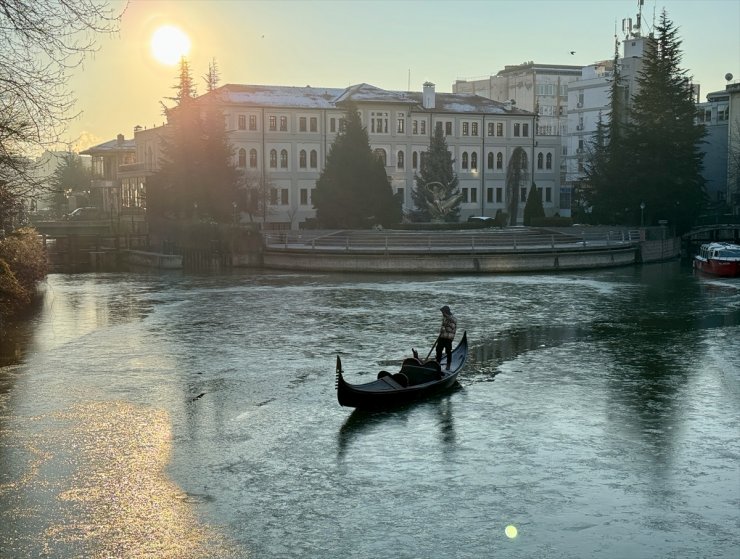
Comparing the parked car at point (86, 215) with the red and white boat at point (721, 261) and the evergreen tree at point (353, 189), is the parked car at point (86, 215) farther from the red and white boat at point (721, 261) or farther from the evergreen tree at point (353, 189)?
the red and white boat at point (721, 261)

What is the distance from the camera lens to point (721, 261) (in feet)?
176

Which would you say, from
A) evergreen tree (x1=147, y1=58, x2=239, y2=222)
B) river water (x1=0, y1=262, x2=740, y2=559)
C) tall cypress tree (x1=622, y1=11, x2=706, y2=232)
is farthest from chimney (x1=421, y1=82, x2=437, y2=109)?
river water (x1=0, y1=262, x2=740, y2=559)

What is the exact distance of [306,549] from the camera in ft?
39.1

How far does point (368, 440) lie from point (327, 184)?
51.4 m

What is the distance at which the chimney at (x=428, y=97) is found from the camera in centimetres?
8988

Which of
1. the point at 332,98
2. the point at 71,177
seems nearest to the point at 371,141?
the point at 332,98

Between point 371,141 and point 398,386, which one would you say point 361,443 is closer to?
point 398,386

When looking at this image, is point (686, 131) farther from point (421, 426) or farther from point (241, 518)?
point (241, 518)

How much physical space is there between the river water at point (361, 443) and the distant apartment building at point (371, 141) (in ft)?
162

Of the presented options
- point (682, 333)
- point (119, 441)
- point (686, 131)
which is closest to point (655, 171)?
point (686, 131)

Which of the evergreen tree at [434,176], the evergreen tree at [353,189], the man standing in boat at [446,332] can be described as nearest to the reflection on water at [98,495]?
the man standing in boat at [446,332]

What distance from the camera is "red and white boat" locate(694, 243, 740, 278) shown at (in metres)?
53.4

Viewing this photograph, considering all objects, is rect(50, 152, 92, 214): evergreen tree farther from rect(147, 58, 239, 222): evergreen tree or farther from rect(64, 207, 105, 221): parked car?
rect(147, 58, 239, 222): evergreen tree

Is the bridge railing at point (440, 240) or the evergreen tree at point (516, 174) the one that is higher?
the evergreen tree at point (516, 174)
